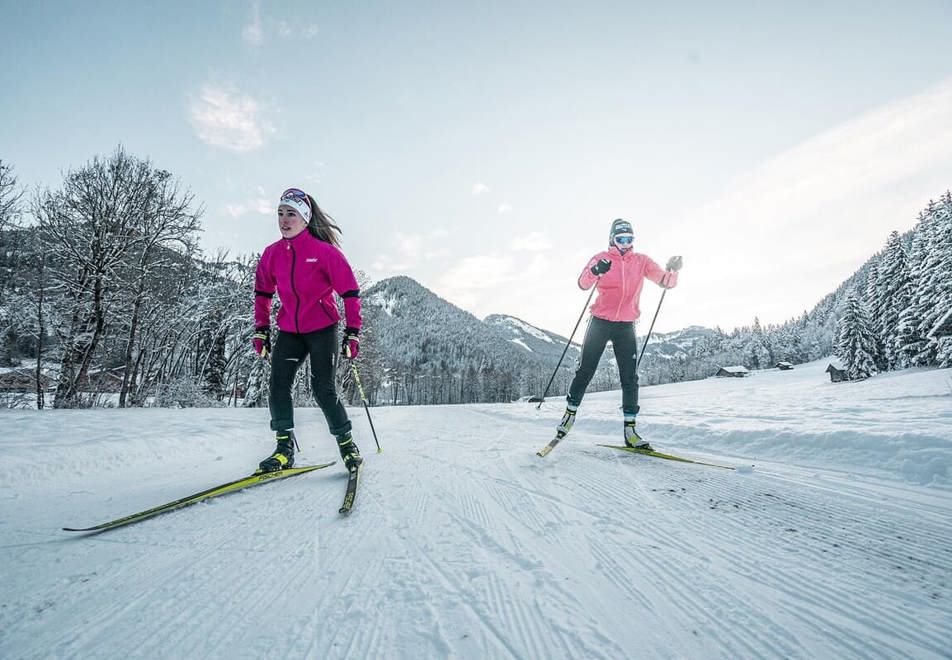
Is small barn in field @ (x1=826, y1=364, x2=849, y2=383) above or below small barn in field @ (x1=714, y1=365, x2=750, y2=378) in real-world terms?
below

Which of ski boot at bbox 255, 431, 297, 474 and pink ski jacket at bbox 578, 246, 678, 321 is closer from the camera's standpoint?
ski boot at bbox 255, 431, 297, 474

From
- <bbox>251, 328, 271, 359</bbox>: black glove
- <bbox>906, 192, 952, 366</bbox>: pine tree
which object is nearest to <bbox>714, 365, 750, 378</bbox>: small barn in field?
<bbox>906, 192, 952, 366</bbox>: pine tree

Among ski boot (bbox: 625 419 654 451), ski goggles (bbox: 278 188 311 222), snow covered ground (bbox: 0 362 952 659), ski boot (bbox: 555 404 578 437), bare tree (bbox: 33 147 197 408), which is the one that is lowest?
snow covered ground (bbox: 0 362 952 659)

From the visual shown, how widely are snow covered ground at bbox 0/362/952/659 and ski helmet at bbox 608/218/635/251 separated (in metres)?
2.51

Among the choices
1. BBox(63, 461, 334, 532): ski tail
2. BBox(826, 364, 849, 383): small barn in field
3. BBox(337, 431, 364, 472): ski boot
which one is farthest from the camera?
BBox(826, 364, 849, 383): small barn in field

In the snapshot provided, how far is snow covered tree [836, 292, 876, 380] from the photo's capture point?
3100 centimetres

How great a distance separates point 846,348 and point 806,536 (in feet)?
145

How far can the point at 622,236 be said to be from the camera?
14.2ft

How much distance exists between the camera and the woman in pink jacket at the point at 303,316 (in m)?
3.06

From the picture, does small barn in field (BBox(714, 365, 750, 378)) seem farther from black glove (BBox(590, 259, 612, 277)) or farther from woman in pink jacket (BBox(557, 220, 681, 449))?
black glove (BBox(590, 259, 612, 277))

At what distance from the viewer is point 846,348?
107 feet

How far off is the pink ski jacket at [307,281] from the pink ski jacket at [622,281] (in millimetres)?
2764

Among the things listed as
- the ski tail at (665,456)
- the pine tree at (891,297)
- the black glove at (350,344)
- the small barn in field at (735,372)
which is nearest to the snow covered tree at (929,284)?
the pine tree at (891,297)

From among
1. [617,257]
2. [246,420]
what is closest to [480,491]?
[617,257]
